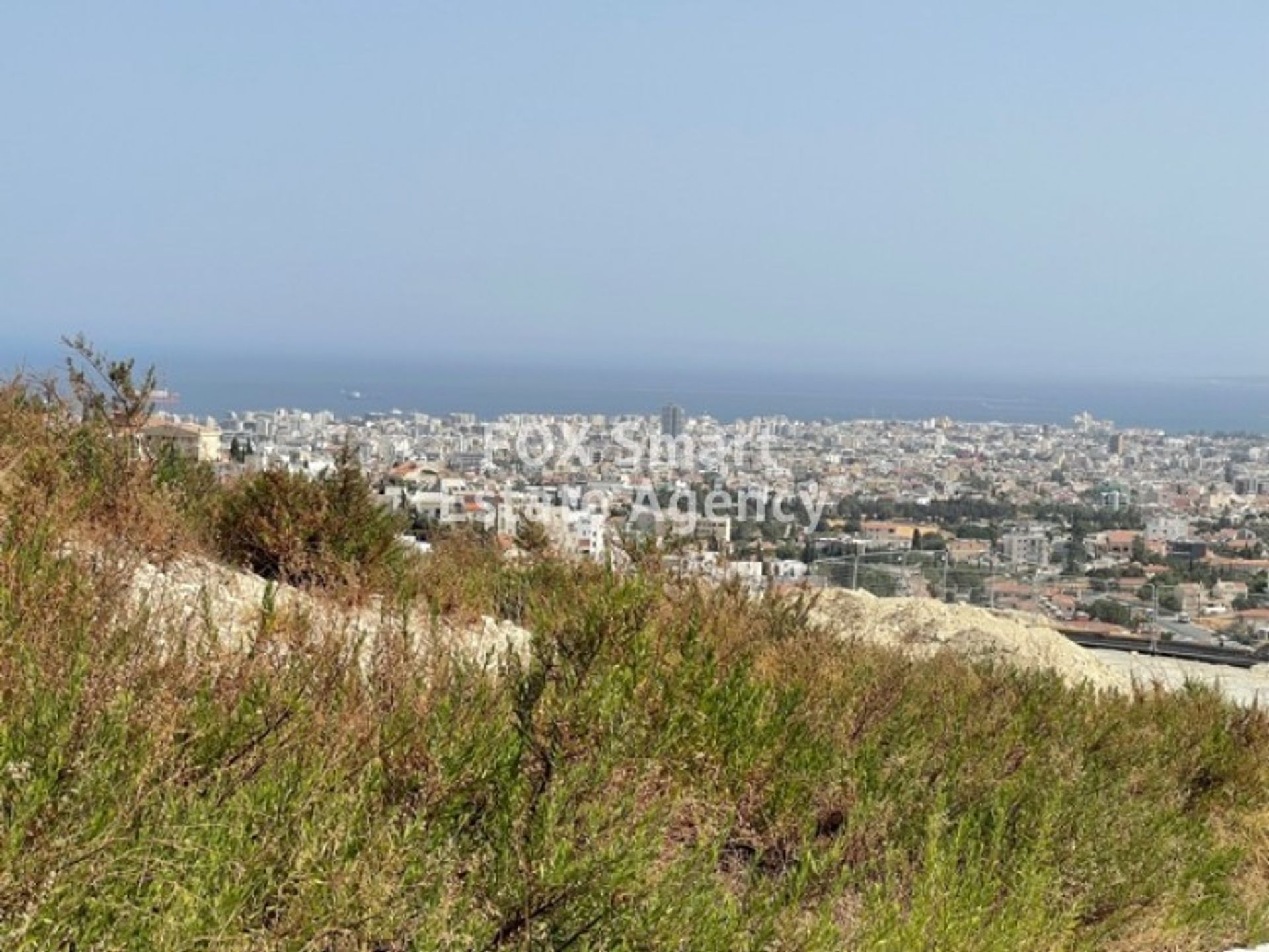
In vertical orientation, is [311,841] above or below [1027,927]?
above

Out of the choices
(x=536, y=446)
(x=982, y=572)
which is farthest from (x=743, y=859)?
(x=536, y=446)

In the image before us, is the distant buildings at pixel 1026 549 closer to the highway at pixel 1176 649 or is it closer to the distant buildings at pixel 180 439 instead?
the highway at pixel 1176 649

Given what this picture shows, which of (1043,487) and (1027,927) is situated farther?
(1043,487)

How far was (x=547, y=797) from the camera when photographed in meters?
3.97

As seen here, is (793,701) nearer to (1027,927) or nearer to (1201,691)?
(1027,927)

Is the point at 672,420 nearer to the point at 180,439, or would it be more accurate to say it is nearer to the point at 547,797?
the point at 180,439

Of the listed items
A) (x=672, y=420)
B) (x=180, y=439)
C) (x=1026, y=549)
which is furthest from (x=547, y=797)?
(x=672, y=420)

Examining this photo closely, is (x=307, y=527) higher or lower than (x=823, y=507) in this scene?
higher

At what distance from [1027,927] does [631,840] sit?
5.81 ft

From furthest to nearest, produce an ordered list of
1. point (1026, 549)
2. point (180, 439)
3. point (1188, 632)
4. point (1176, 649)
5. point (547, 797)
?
point (1026, 549), point (1188, 632), point (1176, 649), point (180, 439), point (547, 797)

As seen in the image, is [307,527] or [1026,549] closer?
[307,527]

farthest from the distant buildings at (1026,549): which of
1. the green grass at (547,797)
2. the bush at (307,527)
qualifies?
the green grass at (547,797)

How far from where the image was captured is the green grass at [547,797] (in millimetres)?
3275

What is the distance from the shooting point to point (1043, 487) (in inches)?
1441
